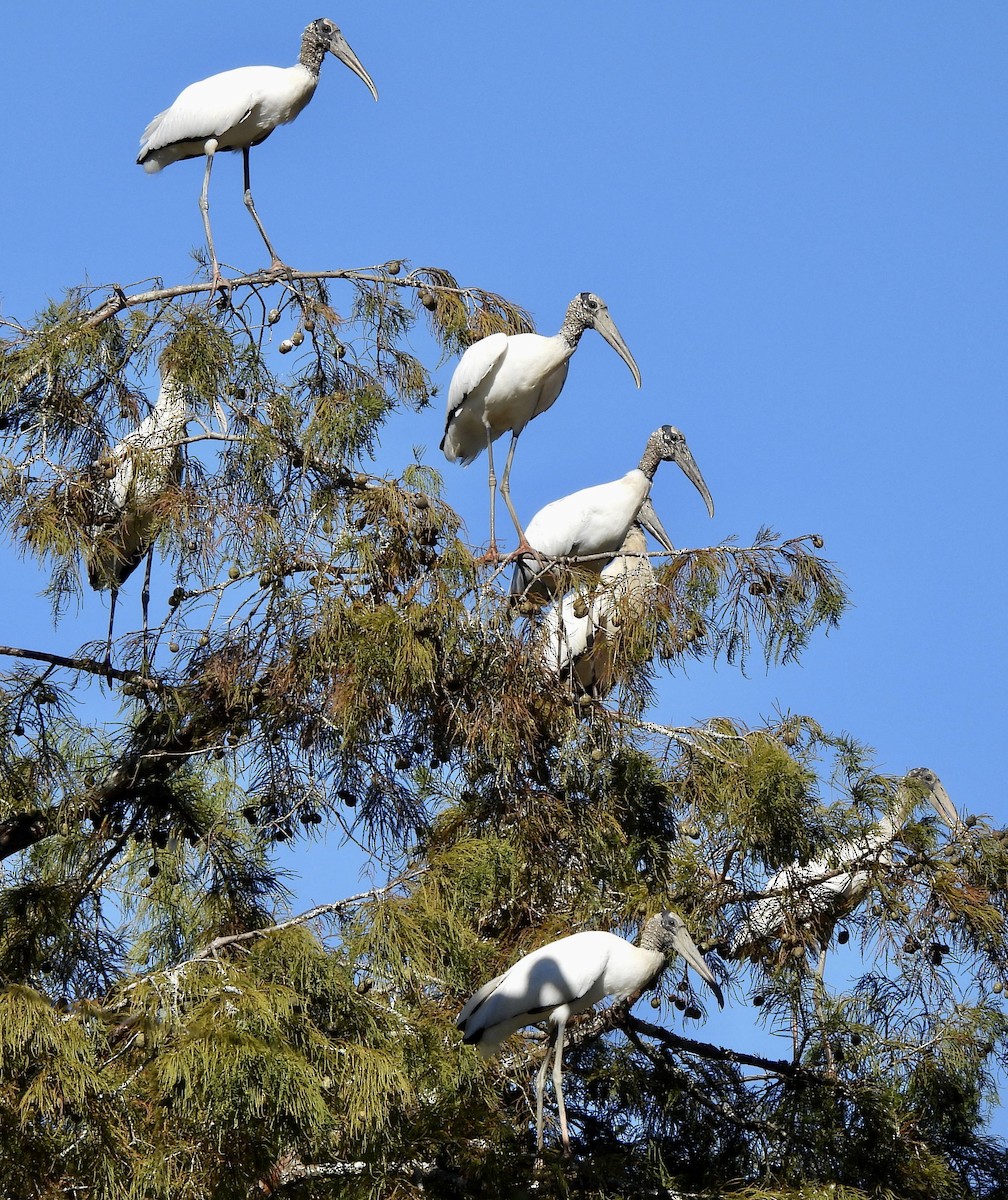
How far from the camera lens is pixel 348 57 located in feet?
27.2

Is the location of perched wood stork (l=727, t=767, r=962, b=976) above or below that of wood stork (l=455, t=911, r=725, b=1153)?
above

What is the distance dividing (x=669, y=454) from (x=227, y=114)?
2250 millimetres

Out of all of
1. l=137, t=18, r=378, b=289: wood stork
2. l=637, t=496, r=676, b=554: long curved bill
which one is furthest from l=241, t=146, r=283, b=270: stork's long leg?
l=637, t=496, r=676, b=554: long curved bill

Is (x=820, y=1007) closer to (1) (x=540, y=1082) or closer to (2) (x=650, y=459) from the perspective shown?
(1) (x=540, y=1082)

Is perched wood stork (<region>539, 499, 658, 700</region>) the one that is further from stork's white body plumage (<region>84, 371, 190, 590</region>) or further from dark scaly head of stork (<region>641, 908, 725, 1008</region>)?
stork's white body plumage (<region>84, 371, 190, 590</region>)

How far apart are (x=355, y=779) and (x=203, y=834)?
61cm

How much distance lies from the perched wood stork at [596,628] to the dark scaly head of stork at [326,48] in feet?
10.6

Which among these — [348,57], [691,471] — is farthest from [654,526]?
[348,57]

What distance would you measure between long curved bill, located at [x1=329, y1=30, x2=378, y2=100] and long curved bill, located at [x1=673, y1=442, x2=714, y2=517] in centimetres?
206

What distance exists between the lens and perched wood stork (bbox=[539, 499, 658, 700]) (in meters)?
5.58

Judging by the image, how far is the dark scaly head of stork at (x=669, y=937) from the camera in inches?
218

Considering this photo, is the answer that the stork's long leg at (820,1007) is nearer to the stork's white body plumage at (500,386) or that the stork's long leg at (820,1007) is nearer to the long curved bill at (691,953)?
the long curved bill at (691,953)

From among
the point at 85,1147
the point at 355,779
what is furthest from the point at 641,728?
the point at 85,1147

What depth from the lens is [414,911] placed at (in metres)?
4.93
